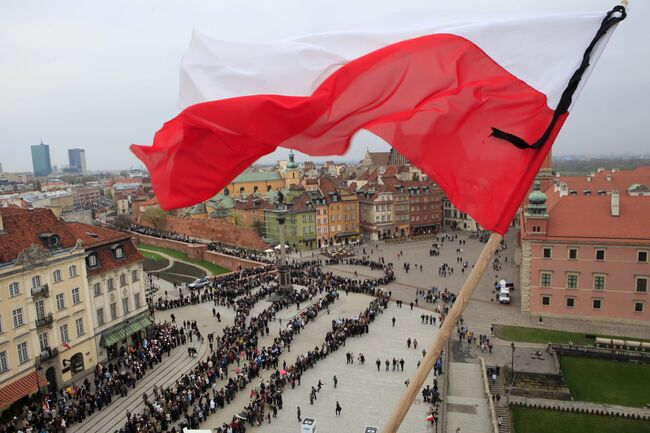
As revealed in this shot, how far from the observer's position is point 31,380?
25812 millimetres

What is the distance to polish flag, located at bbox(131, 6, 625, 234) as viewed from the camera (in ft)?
22.3

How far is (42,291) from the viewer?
2716 centimetres

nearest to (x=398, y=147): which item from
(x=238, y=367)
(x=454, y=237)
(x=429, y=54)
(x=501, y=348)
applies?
(x=429, y=54)

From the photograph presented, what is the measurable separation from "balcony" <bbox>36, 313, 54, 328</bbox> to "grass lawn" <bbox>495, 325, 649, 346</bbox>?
2763 centimetres

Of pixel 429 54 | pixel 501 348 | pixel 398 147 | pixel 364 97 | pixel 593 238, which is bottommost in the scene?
pixel 501 348

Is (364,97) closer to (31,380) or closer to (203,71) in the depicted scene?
(203,71)

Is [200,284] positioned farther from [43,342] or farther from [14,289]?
[14,289]

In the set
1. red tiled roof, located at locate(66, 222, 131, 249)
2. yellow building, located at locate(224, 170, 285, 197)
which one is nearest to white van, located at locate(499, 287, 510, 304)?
red tiled roof, located at locate(66, 222, 131, 249)

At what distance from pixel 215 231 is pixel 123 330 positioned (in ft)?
154

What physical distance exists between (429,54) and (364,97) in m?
1.12

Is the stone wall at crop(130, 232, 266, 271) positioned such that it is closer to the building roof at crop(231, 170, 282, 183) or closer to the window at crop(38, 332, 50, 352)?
the window at crop(38, 332, 50, 352)

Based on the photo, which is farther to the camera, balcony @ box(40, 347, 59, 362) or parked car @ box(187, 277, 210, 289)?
parked car @ box(187, 277, 210, 289)

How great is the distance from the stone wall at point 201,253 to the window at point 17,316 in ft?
105

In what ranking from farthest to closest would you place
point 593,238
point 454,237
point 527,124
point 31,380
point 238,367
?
point 454,237, point 593,238, point 238,367, point 31,380, point 527,124
